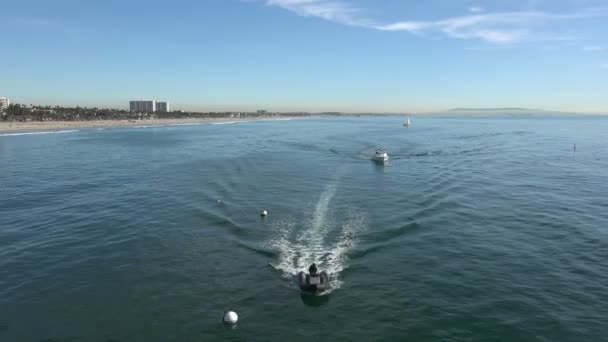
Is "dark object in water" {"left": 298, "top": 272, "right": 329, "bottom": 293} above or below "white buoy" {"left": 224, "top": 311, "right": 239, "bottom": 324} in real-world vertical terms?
above

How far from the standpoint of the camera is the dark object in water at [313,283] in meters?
23.3

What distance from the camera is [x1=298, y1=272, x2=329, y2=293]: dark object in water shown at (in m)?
23.3

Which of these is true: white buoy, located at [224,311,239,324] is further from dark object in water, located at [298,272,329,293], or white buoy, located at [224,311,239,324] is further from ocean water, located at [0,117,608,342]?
dark object in water, located at [298,272,329,293]

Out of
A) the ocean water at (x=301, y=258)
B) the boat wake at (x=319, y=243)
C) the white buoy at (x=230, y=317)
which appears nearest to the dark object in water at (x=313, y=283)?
the ocean water at (x=301, y=258)

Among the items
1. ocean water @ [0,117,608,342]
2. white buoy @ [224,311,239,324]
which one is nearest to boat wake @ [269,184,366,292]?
ocean water @ [0,117,608,342]

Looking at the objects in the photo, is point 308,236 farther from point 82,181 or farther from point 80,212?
point 82,181

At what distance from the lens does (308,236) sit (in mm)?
33312

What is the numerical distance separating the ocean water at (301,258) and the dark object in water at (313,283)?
56 cm

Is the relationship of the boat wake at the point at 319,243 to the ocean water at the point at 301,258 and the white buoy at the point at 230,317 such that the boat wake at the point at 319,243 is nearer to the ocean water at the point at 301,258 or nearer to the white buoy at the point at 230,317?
the ocean water at the point at 301,258

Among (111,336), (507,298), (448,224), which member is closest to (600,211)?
(448,224)

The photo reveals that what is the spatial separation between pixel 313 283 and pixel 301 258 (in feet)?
17.6

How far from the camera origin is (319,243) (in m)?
31.7

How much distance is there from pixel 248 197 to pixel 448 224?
72.3 ft

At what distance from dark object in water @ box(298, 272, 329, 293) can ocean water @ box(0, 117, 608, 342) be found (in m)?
0.56
